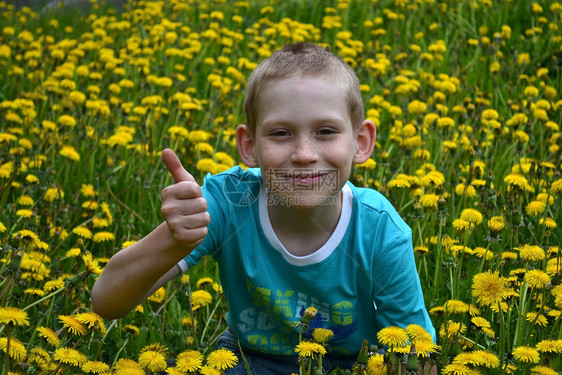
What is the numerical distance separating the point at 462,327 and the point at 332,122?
22.0 inches

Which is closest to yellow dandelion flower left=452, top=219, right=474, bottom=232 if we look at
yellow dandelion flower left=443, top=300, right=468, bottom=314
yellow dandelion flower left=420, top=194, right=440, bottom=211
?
yellow dandelion flower left=420, top=194, right=440, bottom=211

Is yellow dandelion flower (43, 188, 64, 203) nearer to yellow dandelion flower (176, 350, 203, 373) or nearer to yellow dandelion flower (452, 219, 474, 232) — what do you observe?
yellow dandelion flower (176, 350, 203, 373)

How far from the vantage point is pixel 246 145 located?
1.83 m

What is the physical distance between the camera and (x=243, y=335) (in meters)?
1.86

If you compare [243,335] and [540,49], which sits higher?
[540,49]

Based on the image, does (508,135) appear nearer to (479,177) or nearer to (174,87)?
(479,177)

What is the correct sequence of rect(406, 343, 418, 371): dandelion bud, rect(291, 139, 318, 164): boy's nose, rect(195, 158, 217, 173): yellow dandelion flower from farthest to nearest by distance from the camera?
rect(195, 158, 217, 173): yellow dandelion flower, rect(291, 139, 318, 164): boy's nose, rect(406, 343, 418, 371): dandelion bud

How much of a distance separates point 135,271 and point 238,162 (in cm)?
168

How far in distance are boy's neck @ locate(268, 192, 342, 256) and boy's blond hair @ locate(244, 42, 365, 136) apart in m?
0.21

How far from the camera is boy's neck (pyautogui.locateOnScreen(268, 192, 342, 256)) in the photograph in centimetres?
177

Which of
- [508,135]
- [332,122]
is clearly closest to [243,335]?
[332,122]

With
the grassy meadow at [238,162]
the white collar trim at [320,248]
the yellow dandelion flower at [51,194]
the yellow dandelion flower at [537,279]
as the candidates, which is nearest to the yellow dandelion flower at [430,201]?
the grassy meadow at [238,162]

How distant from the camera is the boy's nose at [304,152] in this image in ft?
5.15

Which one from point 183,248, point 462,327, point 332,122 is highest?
point 332,122
